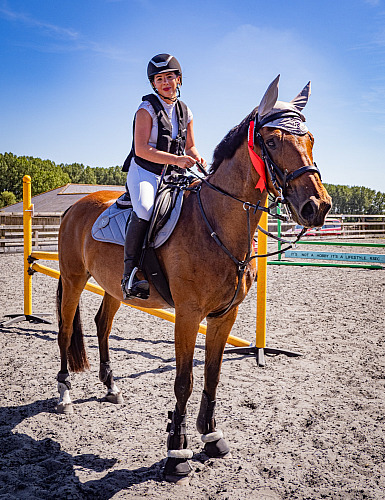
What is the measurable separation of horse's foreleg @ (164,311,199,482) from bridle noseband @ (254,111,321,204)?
1.05m

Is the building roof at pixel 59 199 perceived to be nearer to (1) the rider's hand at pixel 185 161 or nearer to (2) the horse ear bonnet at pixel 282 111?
(1) the rider's hand at pixel 185 161

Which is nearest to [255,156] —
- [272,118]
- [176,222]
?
Answer: [272,118]

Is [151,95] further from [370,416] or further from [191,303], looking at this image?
[370,416]

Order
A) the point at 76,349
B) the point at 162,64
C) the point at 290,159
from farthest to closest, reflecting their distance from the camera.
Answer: the point at 76,349 → the point at 162,64 → the point at 290,159

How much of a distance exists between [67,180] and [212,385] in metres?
75.1

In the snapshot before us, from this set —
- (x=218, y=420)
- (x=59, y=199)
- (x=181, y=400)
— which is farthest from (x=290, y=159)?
(x=59, y=199)

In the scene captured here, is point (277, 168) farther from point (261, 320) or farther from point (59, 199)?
point (59, 199)

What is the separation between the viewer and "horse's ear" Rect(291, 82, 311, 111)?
2596 mm

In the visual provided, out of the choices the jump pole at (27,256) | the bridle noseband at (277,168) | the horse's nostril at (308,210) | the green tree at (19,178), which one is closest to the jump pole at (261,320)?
the bridle noseband at (277,168)

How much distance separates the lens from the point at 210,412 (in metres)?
3.02

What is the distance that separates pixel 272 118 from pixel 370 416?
2.71 meters

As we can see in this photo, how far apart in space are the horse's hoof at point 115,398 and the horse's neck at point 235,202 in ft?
6.79

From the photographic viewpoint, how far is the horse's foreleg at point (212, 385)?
2889 mm

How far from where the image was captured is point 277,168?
2305 mm
